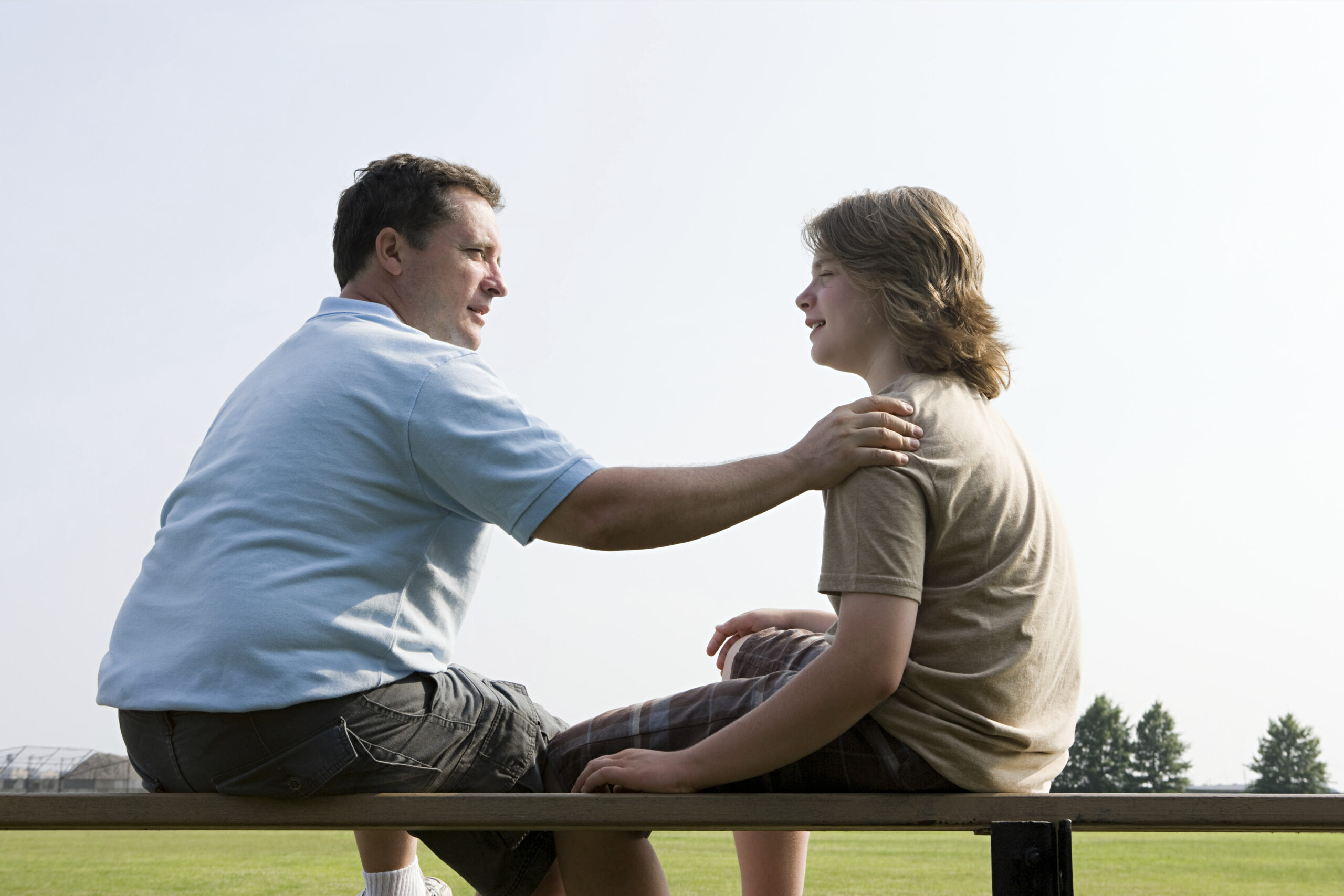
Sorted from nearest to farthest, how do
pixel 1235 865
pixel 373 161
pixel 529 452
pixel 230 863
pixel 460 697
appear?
pixel 529 452 → pixel 460 697 → pixel 373 161 → pixel 230 863 → pixel 1235 865

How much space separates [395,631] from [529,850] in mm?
606

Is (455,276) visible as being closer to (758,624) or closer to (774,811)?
(758,624)

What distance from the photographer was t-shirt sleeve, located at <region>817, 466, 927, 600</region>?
1.95 metres

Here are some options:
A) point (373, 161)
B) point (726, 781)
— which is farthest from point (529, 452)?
point (373, 161)

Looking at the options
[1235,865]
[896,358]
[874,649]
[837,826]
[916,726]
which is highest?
[896,358]

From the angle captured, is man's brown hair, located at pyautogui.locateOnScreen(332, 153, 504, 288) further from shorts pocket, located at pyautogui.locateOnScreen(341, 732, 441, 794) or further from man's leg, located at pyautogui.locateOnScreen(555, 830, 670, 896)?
man's leg, located at pyautogui.locateOnScreen(555, 830, 670, 896)

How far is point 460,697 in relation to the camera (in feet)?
7.46

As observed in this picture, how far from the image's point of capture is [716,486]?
2.17 m

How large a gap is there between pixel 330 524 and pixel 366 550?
0.08 meters

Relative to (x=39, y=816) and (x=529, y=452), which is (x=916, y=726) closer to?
(x=529, y=452)

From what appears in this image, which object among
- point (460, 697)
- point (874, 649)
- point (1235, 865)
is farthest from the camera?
point (1235, 865)

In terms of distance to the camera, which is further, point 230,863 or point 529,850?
point 230,863

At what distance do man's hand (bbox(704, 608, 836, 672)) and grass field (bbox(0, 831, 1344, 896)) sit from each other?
4.11 meters

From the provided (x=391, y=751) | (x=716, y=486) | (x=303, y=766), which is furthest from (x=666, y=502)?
(x=303, y=766)
